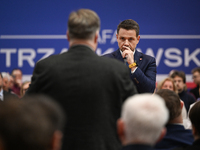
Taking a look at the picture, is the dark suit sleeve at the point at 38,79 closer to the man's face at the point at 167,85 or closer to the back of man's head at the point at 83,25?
the back of man's head at the point at 83,25

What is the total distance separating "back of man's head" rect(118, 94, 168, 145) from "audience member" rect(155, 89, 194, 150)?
965mm

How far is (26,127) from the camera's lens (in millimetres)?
1132

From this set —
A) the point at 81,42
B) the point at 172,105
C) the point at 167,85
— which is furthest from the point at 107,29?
the point at 81,42

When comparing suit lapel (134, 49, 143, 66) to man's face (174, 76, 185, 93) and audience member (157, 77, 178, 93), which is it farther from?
man's face (174, 76, 185, 93)

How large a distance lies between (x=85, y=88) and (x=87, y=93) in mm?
29

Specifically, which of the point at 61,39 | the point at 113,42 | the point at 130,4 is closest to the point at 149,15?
the point at 130,4

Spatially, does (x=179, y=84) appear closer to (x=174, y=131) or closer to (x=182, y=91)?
(x=182, y=91)

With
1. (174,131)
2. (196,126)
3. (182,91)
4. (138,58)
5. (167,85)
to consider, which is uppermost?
(138,58)

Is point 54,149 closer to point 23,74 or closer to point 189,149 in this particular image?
point 189,149

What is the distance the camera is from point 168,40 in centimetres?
778

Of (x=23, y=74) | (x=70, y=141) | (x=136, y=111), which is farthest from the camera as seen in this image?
(x=23, y=74)

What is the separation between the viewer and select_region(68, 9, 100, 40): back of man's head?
1912mm

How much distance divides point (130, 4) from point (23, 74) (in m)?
2.90

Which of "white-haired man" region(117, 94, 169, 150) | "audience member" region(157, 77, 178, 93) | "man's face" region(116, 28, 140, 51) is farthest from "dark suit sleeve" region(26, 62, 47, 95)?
"audience member" region(157, 77, 178, 93)
